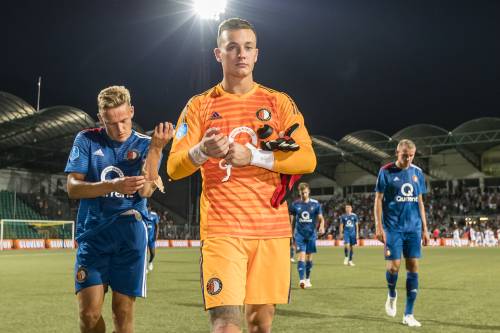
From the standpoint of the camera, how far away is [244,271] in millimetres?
3521

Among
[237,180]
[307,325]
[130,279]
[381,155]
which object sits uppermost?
[381,155]

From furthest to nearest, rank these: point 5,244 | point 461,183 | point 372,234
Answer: point 461,183 < point 372,234 < point 5,244

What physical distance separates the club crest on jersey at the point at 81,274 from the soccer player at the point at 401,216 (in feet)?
16.6

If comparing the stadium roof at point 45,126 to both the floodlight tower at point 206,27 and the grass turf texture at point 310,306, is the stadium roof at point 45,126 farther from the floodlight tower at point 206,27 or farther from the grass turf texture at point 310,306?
the grass turf texture at point 310,306

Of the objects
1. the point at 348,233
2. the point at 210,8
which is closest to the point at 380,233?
the point at 348,233

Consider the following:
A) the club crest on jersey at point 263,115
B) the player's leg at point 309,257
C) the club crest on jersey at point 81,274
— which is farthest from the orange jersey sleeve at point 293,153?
the player's leg at point 309,257

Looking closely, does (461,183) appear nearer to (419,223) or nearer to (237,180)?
(419,223)

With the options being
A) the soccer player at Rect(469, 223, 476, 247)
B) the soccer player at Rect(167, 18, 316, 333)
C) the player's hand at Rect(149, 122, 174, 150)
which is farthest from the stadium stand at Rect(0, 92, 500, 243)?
the soccer player at Rect(167, 18, 316, 333)

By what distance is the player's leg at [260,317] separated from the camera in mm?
3576

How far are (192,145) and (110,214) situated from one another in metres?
1.28

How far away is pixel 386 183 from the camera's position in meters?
8.61

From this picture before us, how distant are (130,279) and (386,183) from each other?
5.04m

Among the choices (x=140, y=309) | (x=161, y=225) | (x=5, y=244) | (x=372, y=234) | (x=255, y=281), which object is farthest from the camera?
(x=372, y=234)

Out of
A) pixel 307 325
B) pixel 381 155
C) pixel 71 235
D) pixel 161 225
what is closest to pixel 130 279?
pixel 307 325
